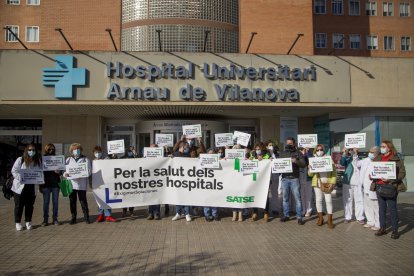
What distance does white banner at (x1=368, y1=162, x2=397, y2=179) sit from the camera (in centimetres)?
718

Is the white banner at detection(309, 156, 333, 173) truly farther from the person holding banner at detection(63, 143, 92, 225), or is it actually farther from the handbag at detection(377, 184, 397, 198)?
the person holding banner at detection(63, 143, 92, 225)

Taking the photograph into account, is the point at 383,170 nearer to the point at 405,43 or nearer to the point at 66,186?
the point at 66,186

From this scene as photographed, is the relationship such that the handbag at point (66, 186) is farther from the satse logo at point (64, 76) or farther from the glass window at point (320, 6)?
the glass window at point (320, 6)

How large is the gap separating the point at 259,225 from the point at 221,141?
2.74 meters

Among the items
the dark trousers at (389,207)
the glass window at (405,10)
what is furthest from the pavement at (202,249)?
the glass window at (405,10)

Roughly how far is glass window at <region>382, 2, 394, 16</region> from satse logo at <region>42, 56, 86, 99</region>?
38952mm

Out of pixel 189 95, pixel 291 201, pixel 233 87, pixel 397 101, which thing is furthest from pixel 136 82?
pixel 397 101

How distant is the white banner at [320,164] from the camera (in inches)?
321

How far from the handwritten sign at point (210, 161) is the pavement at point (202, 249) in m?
1.33

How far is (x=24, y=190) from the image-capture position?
784 cm

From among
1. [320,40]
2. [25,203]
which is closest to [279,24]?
[25,203]

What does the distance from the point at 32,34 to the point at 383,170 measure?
33878mm

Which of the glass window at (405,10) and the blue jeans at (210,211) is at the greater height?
the glass window at (405,10)

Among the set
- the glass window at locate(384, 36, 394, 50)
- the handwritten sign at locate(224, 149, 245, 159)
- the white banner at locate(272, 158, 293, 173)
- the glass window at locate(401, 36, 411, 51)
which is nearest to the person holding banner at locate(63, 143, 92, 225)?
the handwritten sign at locate(224, 149, 245, 159)
